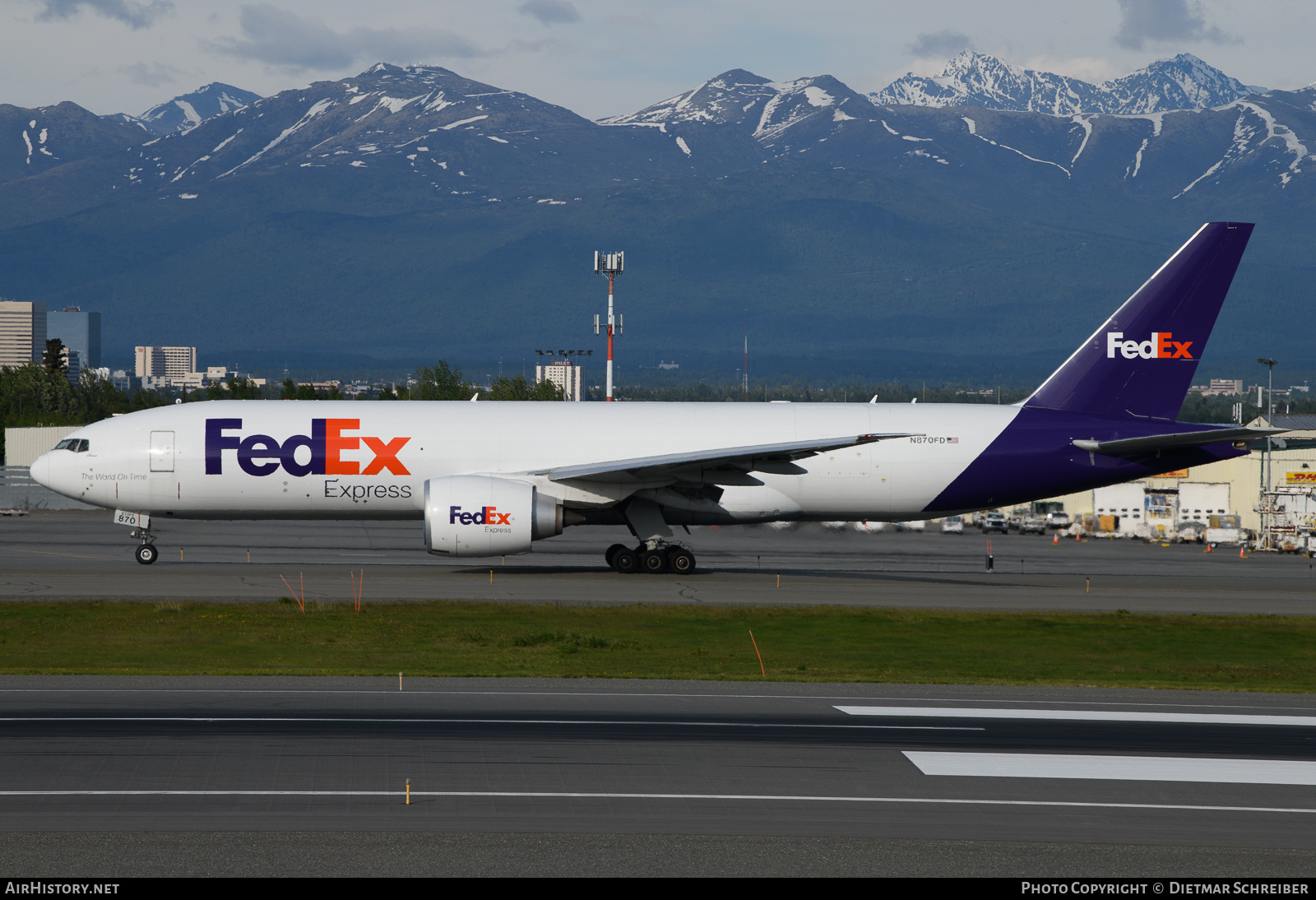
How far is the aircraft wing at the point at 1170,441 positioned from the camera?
34.7 meters

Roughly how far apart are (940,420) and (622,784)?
26656 mm

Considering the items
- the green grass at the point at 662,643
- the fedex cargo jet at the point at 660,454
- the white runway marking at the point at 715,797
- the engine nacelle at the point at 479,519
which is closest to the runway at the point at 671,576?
the engine nacelle at the point at 479,519

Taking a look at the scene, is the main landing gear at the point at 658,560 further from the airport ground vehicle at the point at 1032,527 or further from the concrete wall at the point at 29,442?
the concrete wall at the point at 29,442

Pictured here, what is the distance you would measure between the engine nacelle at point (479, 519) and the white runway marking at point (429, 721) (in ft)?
54.5

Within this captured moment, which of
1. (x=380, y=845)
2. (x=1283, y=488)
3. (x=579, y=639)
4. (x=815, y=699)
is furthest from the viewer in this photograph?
(x=1283, y=488)

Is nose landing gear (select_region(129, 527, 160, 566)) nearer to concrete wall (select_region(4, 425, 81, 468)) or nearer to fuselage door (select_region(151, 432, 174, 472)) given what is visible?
fuselage door (select_region(151, 432, 174, 472))

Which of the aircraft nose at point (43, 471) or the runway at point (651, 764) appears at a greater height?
the aircraft nose at point (43, 471)

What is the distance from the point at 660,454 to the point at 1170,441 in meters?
14.3

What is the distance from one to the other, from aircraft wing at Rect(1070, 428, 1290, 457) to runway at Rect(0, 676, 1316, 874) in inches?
621

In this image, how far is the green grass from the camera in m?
22.5

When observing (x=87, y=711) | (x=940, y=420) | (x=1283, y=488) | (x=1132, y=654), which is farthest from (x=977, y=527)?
(x=87, y=711)

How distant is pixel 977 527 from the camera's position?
76.5 m

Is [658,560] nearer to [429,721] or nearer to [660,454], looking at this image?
[660,454]
